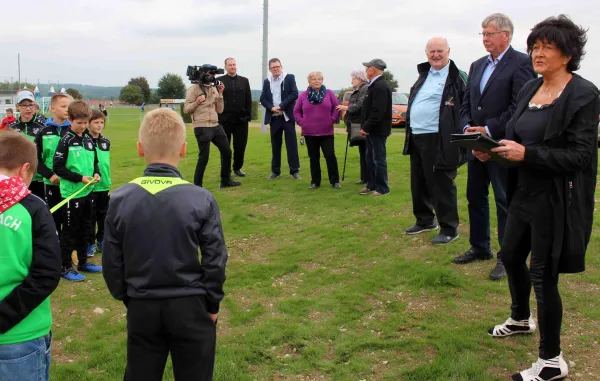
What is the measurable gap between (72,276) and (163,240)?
143 inches

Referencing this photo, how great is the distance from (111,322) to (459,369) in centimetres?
283

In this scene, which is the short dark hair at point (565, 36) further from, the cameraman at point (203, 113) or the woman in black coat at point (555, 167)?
the cameraman at point (203, 113)

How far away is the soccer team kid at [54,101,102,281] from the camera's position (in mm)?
5551

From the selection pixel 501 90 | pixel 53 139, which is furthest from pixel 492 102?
pixel 53 139

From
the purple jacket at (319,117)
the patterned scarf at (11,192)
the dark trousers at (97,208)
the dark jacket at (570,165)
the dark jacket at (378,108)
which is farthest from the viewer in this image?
the purple jacket at (319,117)

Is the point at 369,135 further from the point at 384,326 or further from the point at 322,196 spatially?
the point at 384,326

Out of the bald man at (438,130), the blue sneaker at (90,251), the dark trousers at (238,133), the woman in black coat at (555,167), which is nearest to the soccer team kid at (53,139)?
the blue sneaker at (90,251)

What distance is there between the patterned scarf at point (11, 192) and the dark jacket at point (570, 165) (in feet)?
9.06

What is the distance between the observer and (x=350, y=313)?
183 inches

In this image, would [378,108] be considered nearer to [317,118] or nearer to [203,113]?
[317,118]

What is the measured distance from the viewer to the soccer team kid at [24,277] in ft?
8.18

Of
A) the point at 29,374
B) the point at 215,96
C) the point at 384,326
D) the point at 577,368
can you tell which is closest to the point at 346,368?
the point at 384,326

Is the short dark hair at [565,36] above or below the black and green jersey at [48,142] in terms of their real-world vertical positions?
above

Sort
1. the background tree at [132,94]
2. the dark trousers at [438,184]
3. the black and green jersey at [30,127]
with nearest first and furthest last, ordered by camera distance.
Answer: the dark trousers at [438,184], the black and green jersey at [30,127], the background tree at [132,94]
